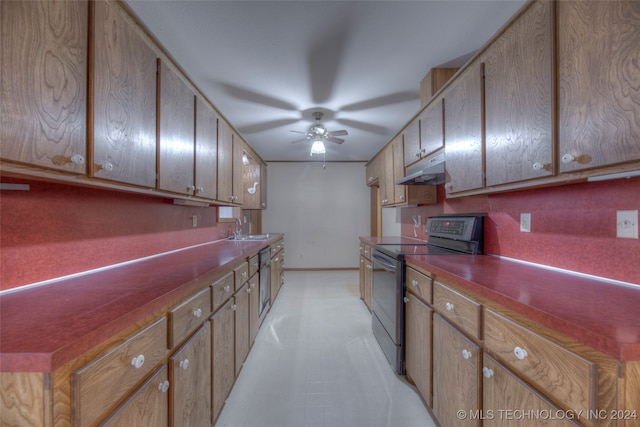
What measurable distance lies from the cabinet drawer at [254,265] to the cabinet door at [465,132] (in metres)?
1.75

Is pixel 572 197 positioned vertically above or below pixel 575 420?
above

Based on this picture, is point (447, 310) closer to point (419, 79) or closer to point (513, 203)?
point (513, 203)

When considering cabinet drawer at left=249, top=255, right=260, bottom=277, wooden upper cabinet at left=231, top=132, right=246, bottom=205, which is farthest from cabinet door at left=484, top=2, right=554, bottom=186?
wooden upper cabinet at left=231, top=132, right=246, bottom=205

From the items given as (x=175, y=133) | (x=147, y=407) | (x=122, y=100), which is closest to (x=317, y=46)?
(x=175, y=133)

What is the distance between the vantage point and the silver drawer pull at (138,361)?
803 mm

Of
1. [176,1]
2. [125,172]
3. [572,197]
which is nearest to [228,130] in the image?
[176,1]

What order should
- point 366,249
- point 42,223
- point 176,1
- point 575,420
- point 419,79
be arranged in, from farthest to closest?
point 366,249 → point 419,79 → point 176,1 → point 42,223 → point 575,420

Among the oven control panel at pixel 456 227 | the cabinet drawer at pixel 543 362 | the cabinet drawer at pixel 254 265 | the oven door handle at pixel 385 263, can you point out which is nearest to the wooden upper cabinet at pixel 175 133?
the cabinet drawer at pixel 254 265

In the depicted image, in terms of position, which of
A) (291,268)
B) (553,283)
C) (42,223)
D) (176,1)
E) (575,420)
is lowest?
(291,268)

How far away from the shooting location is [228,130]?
9.27 ft

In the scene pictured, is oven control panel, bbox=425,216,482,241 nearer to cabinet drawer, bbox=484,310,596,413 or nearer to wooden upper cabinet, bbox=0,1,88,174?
cabinet drawer, bbox=484,310,596,413

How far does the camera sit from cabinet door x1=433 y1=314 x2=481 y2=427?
1.10 metres

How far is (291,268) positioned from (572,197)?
4813 mm

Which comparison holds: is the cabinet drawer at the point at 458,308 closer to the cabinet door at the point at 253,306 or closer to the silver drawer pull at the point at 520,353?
the silver drawer pull at the point at 520,353
